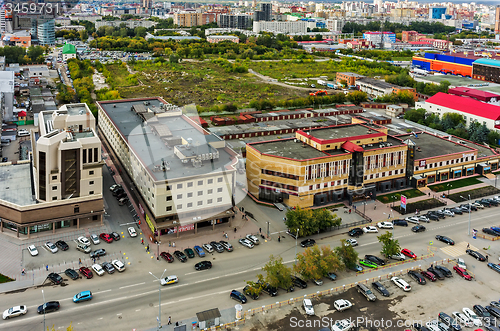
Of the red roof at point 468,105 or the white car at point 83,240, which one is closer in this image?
the white car at point 83,240

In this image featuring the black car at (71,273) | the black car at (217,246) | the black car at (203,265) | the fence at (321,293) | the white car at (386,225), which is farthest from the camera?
the white car at (386,225)

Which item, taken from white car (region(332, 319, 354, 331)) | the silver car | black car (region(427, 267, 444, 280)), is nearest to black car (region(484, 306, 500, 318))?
black car (region(427, 267, 444, 280))

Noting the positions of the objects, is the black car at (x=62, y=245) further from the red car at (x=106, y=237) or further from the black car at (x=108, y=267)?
the black car at (x=108, y=267)

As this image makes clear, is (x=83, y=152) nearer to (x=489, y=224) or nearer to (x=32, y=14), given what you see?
(x=489, y=224)

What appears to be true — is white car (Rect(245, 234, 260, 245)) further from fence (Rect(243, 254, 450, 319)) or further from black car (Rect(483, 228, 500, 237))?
black car (Rect(483, 228, 500, 237))

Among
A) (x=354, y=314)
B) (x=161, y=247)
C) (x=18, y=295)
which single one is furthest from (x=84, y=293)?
(x=354, y=314)

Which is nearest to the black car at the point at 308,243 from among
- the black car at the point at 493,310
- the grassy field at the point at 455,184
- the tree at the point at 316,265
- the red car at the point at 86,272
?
the tree at the point at 316,265

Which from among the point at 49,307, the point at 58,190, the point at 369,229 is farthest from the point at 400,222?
the point at 58,190
